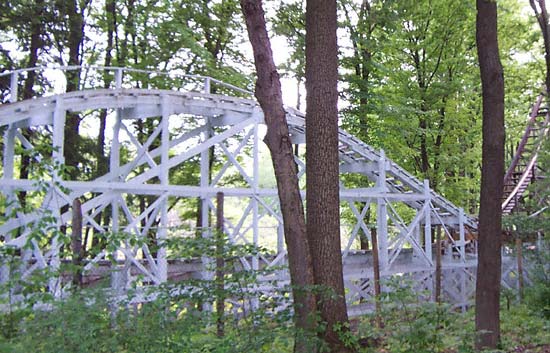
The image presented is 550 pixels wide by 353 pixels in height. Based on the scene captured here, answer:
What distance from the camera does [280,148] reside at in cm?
621

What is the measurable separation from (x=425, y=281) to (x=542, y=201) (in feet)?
19.3

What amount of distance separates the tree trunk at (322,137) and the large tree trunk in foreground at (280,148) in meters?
0.36

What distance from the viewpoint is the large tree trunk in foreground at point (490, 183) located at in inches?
295

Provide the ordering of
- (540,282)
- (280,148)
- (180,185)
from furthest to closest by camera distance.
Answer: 1. (180,185)
2. (540,282)
3. (280,148)

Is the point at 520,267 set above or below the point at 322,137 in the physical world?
below

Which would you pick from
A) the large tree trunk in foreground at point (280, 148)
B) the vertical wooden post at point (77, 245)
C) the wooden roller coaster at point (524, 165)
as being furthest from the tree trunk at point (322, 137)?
the wooden roller coaster at point (524, 165)

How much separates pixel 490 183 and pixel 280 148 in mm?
3409

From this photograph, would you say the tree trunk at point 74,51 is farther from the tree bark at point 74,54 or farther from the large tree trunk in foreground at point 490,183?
the large tree trunk in foreground at point 490,183

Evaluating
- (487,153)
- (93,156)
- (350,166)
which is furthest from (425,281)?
(93,156)

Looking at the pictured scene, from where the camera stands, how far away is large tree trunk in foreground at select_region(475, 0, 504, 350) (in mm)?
7484

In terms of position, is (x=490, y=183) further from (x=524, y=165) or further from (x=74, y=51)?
(x=524, y=165)

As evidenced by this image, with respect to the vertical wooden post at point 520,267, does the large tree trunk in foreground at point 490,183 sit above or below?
above

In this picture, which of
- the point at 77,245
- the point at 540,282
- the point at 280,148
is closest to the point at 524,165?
the point at 540,282

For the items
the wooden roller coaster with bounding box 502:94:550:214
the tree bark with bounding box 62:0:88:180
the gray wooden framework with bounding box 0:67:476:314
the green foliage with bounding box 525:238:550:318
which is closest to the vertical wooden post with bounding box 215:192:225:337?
the gray wooden framework with bounding box 0:67:476:314
